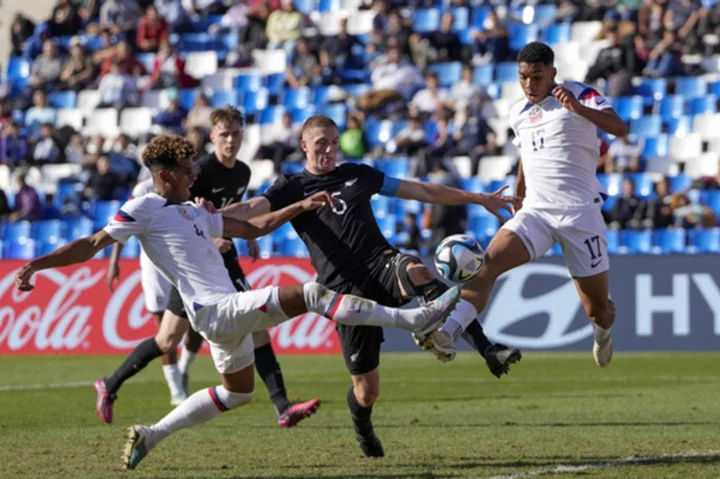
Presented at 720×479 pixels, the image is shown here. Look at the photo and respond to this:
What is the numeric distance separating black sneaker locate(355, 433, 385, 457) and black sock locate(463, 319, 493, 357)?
944mm

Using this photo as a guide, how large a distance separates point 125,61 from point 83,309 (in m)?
9.84

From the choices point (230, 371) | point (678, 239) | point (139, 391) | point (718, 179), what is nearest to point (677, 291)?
point (678, 239)

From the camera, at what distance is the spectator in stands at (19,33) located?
30938 millimetres

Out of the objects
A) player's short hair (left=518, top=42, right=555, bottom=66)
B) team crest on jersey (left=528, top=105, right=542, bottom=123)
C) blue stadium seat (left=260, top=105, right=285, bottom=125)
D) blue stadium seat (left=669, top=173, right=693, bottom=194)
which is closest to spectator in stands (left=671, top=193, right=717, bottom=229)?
blue stadium seat (left=669, top=173, right=693, bottom=194)

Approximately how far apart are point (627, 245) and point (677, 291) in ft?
8.35

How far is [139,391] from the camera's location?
14.8 metres

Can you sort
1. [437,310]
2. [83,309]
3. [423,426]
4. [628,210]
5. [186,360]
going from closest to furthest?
1. [437,310]
2. [423,426]
3. [186,360]
4. [83,309]
5. [628,210]

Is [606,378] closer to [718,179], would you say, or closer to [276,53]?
[718,179]

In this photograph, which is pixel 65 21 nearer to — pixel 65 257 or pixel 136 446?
pixel 136 446

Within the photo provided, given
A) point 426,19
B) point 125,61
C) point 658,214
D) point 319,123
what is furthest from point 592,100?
point 125,61

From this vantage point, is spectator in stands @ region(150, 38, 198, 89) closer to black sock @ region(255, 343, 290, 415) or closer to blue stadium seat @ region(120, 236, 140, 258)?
blue stadium seat @ region(120, 236, 140, 258)

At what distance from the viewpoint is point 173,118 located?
26.2 m

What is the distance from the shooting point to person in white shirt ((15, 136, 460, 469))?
25.6 ft

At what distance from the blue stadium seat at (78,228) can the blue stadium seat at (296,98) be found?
4.98 meters
